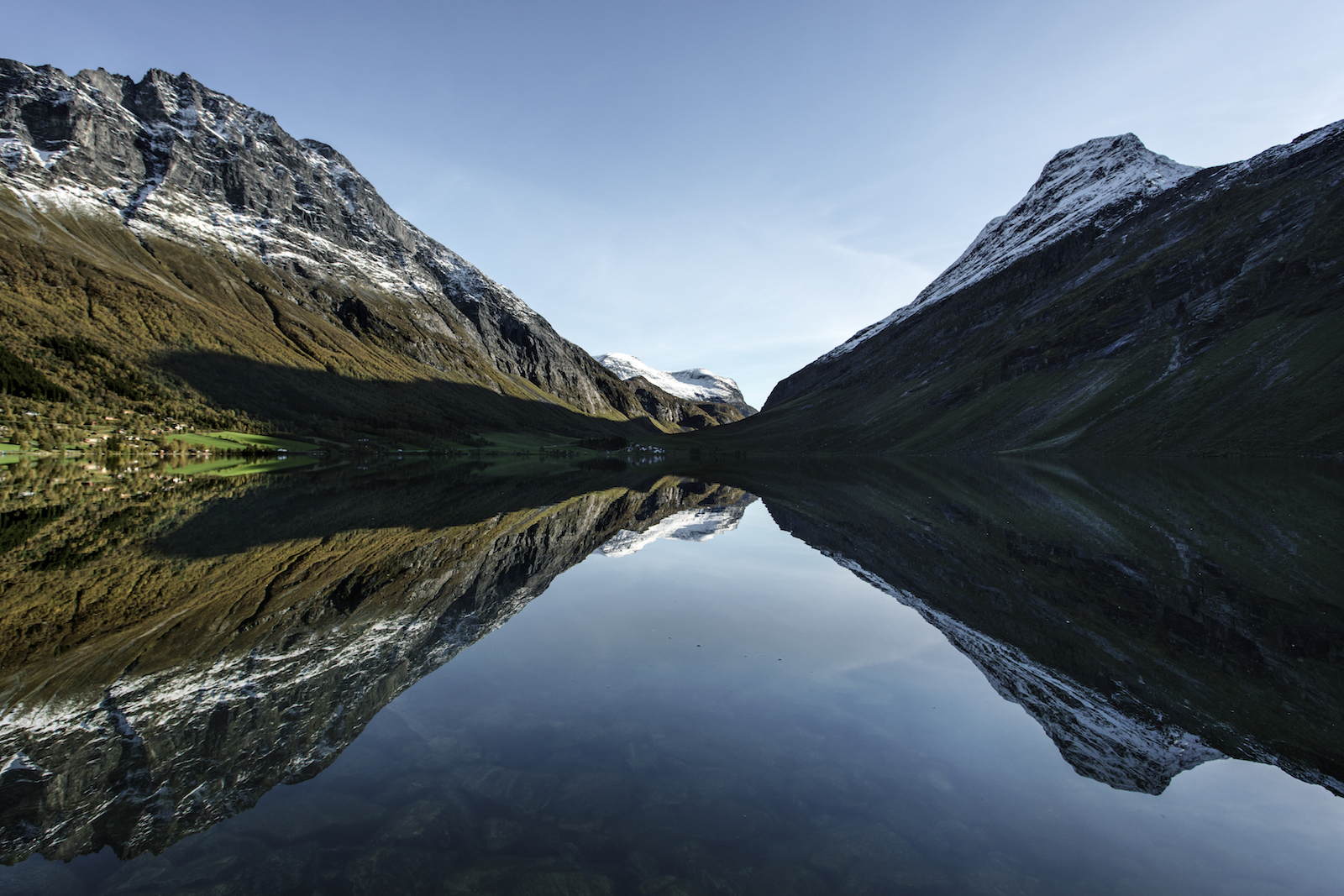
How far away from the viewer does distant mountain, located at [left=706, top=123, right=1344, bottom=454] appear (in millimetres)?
80812

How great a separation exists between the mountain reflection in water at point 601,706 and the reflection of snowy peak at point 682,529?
251 centimetres

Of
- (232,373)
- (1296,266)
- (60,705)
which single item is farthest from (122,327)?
(1296,266)

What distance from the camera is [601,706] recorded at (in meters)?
9.63

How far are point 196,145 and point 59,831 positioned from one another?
271665 mm

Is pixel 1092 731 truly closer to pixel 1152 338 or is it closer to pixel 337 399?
pixel 1152 338

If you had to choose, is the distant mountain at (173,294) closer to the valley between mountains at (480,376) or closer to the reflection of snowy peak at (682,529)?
the valley between mountains at (480,376)

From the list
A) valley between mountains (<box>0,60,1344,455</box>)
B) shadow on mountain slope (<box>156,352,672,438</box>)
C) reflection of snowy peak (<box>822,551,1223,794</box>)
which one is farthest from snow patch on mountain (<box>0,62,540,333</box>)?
reflection of snowy peak (<box>822,551,1223,794</box>)

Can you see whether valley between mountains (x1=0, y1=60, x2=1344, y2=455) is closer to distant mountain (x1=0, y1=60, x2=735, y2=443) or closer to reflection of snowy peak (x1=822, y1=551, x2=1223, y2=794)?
distant mountain (x1=0, y1=60, x2=735, y2=443)

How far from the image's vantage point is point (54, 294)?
94.9 metres

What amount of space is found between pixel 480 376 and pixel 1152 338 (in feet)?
A: 604

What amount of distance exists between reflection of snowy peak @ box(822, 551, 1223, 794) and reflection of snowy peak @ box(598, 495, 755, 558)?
15319 mm

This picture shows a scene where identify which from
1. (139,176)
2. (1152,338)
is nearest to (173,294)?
(139,176)

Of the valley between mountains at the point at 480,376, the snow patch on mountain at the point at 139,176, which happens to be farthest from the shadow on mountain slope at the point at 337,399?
the snow patch on mountain at the point at 139,176

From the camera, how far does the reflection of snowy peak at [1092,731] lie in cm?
793
